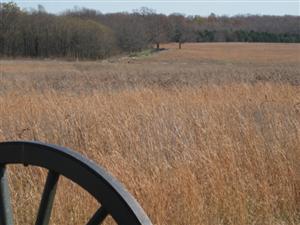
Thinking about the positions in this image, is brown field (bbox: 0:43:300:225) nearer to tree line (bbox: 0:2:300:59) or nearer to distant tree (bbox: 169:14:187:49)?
tree line (bbox: 0:2:300:59)

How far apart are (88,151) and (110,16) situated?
448ft

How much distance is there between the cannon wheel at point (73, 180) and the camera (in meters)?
1.58

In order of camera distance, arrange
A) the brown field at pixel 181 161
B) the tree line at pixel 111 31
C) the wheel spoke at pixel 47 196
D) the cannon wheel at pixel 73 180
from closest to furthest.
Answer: the cannon wheel at pixel 73 180 → the wheel spoke at pixel 47 196 → the brown field at pixel 181 161 → the tree line at pixel 111 31

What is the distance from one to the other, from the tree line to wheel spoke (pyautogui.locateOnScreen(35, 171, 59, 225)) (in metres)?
97.4

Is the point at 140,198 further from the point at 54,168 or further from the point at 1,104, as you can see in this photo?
the point at 1,104

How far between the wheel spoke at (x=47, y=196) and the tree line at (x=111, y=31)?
9741 centimetres

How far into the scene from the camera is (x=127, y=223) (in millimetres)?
1593

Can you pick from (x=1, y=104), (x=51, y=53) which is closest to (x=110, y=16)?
(x=51, y=53)

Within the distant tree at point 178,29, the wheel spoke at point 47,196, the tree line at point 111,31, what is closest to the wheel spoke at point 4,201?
the wheel spoke at point 47,196

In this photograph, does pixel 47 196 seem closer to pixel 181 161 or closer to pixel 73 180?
pixel 73 180

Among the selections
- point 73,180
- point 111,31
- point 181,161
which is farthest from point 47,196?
point 111,31

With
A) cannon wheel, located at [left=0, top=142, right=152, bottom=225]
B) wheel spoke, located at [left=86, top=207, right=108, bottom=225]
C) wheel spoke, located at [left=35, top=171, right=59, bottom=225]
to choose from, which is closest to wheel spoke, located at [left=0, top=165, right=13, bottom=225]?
cannon wheel, located at [left=0, top=142, right=152, bottom=225]

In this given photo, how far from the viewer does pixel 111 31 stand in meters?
112

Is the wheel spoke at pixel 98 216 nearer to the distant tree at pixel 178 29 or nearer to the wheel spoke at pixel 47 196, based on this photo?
the wheel spoke at pixel 47 196
